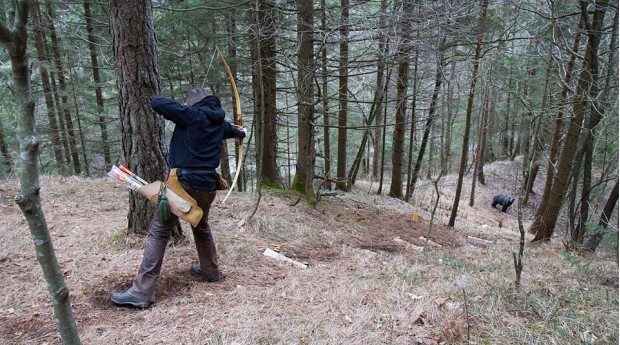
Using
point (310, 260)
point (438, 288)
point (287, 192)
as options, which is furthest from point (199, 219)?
point (287, 192)

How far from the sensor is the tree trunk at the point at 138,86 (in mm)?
4047

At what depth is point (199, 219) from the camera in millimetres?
3504

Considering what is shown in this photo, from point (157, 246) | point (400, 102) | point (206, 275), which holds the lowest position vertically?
point (206, 275)

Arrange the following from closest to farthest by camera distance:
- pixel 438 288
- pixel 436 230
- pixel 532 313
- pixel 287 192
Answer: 1. pixel 532 313
2. pixel 438 288
3. pixel 287 192
4. pixel 436 230

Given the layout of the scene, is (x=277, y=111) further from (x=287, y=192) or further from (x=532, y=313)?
(x=532, y=313)

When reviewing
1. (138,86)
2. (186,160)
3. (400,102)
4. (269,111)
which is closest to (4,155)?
(269,111)

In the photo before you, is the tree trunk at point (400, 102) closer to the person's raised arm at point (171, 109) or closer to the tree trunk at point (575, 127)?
the tree trunk at point (575, 127)

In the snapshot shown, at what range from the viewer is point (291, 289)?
385cm

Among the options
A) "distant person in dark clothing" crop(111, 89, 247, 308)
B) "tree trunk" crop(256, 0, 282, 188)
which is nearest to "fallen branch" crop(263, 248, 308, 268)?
"distant person in dark clothing" crop(111, 89, 247, 308)

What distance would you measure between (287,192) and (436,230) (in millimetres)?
3658

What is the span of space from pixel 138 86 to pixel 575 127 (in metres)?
7.56

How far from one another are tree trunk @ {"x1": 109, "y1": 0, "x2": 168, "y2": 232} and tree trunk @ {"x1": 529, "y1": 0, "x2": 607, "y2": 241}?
647cm

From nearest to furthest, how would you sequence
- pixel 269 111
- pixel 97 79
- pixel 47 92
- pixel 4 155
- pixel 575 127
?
1. pixel 575 127
2. pixel 269 111
3. pixel 47 92
4. pixel 97 79
5. pixel 4 155

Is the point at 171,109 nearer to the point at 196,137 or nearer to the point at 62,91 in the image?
the point at 196,137
